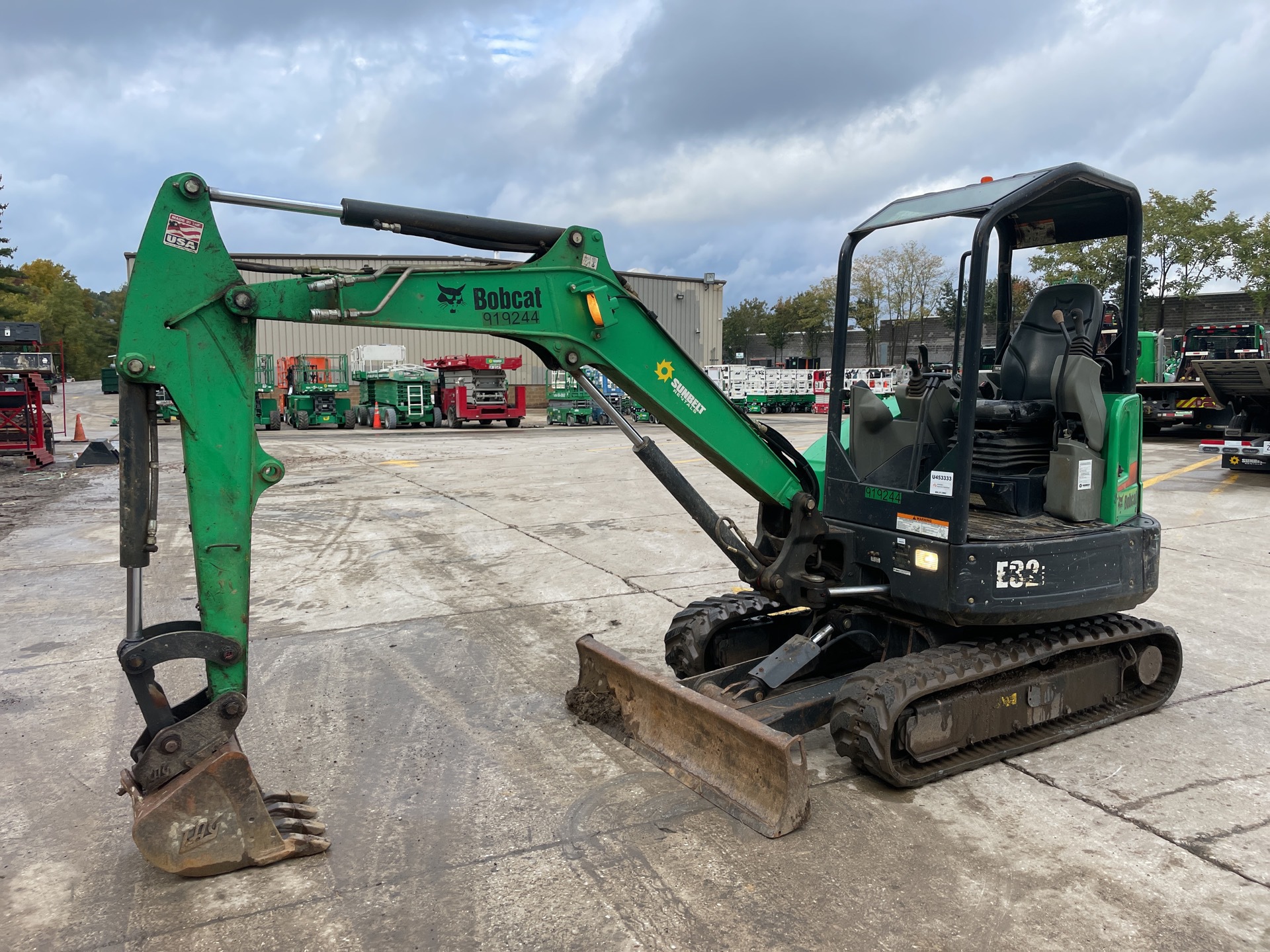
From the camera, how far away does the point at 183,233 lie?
341cm

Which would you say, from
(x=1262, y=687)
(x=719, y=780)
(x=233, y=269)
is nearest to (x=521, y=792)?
(x=719, y=780)

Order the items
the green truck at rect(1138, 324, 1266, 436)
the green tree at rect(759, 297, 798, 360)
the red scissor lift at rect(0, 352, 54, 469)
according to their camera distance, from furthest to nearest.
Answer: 1. the green tree at rect(759, 297, 798, 360)
2. the green truck at rect(1138, 324, 1266, 436)
3. the red scissor lift at rect(0, 352, 54, 469)

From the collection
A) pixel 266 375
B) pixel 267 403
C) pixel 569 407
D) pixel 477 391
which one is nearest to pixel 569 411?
pixel 569 407

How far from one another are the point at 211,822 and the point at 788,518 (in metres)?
2.96

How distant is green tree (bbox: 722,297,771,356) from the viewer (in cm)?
7162

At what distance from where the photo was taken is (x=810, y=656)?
4707 millimetres

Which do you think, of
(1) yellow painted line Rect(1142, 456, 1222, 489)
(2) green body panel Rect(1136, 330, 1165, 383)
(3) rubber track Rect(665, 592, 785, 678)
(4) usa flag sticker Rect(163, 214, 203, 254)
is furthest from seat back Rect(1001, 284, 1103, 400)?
(2) green body panel Rect(1136, 330, 1165, 383)

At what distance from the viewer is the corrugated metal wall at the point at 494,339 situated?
4631 centimetres

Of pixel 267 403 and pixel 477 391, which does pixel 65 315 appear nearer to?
pixel 267 403

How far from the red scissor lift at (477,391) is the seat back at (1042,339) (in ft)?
87.2

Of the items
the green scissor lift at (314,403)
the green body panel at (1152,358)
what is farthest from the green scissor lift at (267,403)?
the green body panel at (1152,358)

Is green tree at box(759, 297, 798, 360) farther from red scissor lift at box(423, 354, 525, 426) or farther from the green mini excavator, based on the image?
the green mini excavator

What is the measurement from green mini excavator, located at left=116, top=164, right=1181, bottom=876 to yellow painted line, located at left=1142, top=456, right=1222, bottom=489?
36.1ft

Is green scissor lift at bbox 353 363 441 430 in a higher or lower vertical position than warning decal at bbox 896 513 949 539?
higher
